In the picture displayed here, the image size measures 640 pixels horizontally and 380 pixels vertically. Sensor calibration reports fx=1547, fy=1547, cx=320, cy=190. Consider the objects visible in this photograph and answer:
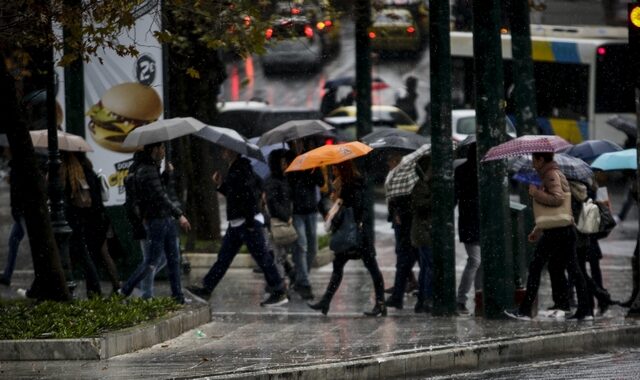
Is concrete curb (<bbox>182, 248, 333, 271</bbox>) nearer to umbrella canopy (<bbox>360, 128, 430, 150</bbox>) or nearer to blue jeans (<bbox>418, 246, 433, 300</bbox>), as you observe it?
umbrella canopy (<bbox>360, 128, 430, 150</bbox>)

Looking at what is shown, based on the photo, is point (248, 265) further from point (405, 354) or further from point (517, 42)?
point (405, 354)

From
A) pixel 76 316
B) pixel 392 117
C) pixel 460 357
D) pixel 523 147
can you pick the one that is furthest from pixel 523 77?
pixel 392 117

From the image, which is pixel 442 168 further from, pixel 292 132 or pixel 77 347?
pixel 77 347

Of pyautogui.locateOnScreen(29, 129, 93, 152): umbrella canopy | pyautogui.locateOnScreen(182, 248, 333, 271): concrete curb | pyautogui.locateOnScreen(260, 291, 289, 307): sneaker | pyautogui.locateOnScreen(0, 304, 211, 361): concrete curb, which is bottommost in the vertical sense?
pyautogui.locateOnScreen(182, 248, 333, 271): concrete curb

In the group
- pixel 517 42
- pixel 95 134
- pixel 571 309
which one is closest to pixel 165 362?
pixel 571 309

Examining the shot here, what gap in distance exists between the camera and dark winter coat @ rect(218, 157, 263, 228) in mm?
15875

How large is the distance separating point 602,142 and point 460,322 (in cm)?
366

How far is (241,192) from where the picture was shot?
1587 cm

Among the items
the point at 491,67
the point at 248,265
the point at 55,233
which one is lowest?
the point at 248,265

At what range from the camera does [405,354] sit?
38.3 feet

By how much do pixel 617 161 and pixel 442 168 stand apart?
6.52 ft

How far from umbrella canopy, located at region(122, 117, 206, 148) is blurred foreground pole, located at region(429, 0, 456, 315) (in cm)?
237

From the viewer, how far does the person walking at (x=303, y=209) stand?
16734mm

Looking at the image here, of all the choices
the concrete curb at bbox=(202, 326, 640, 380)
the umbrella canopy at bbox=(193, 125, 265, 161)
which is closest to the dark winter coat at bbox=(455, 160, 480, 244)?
the umbrella canopy at bbox=(193, 125, 265, 161)
